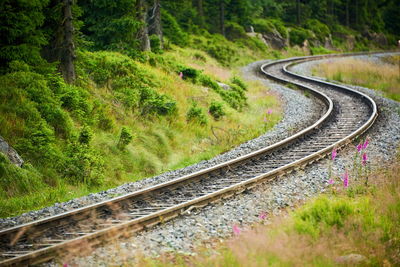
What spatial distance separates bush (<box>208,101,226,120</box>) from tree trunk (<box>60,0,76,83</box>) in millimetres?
5572

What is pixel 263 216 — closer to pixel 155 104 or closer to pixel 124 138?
pixel 124 138

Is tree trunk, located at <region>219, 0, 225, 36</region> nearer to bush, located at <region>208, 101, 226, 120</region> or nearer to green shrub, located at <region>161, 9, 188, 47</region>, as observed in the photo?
green shrub, located at <region>161, 9, 188, 47</region>

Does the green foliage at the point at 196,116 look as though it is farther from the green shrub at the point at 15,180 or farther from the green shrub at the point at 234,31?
the green shrub at the point at 234,31

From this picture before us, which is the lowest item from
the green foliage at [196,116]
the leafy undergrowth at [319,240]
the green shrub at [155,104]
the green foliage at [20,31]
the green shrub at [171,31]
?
the green foliage at [196,116]

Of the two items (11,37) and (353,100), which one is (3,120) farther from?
(353,100)

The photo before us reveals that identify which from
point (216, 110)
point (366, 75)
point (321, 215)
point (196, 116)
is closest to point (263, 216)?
point (321, 215)

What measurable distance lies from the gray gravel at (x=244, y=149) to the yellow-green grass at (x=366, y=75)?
17.6 ft

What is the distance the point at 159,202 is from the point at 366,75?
84.3ft

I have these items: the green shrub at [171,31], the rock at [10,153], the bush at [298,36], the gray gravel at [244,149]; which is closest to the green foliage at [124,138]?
the gray gravel at [244,149]

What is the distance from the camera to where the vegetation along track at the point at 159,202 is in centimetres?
659

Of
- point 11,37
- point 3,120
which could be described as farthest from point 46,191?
point 11,37

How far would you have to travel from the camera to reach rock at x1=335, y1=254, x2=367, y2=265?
5.59 metres

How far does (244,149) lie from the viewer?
1266cm

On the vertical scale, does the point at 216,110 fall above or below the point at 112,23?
below
